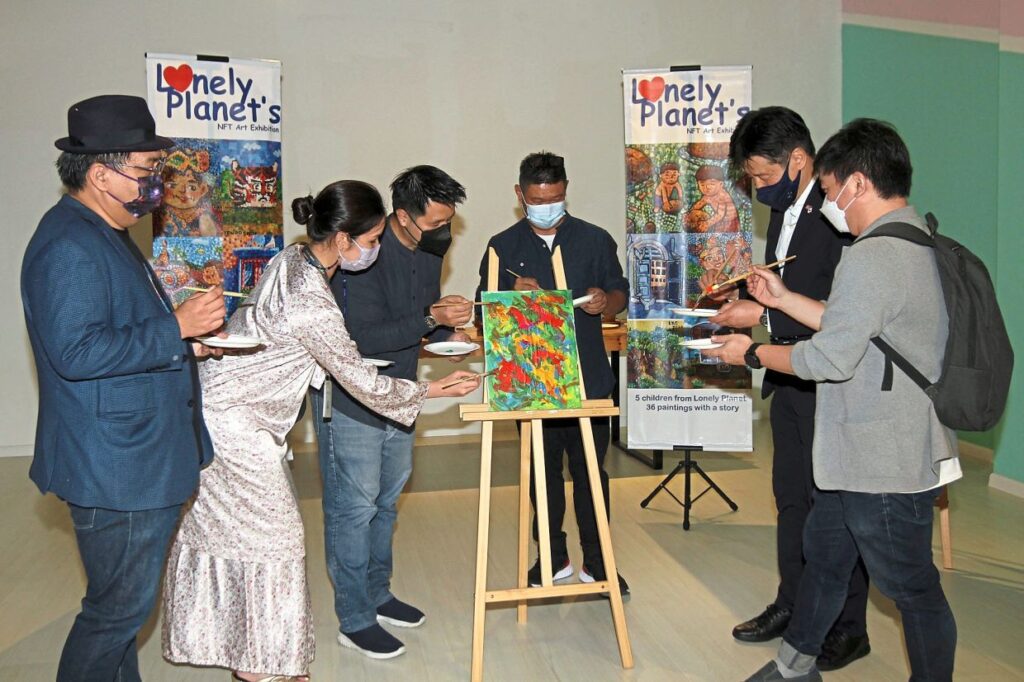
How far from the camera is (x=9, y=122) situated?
6547mm

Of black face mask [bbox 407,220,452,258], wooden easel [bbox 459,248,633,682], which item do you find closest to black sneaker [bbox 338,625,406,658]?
wooden easel [bbox 459,248,633,682]

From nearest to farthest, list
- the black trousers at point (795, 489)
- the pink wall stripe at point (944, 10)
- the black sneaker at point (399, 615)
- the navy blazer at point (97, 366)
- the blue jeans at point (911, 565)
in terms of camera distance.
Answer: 1. the navy blazer at point (97, 366)
2. the blue jeans at point (911, 565)
3. the black trousers at point (795, 489)
4. the black sneaker at point (399, 615)
5. the pink wall stripe at point (944, 10)

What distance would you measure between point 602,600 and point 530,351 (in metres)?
1.27

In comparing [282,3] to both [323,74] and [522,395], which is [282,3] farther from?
[522,395]

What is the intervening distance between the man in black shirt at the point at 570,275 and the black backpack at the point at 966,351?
154cm

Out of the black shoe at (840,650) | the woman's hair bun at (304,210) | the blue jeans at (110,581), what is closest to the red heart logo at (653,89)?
the woman's hair bun at (304,210)

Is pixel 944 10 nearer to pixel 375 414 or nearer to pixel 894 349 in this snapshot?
pixel 894 349

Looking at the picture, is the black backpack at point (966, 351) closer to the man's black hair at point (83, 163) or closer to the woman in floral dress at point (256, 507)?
the woman in floral dress at point (256, 507)

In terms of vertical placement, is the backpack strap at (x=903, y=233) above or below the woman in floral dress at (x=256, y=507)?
above

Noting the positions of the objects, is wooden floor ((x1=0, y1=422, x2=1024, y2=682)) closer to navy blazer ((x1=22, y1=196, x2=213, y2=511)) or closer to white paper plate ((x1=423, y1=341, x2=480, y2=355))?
white paper plate ((x1=423, y1=341, x2=480, y2=355))

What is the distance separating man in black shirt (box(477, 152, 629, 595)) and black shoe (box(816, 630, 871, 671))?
2.95ft

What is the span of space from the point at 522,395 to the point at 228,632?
1.20 metres

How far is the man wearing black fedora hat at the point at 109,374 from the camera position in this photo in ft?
7.30

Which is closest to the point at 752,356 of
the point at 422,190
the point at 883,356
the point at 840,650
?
the point at 883,356
